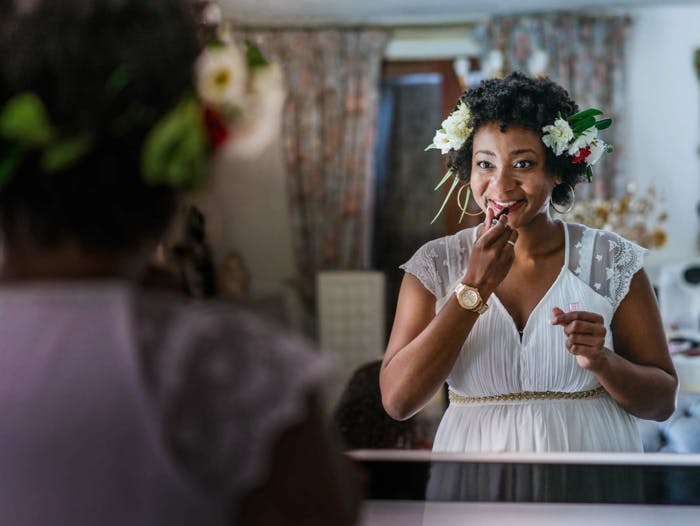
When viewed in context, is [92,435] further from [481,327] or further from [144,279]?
[481,327]

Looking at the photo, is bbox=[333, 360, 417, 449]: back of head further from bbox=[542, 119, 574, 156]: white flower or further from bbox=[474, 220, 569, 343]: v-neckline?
bbox=[542, 119, 574, 156]: white flower

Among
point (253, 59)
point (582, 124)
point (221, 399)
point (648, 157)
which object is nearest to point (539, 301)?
point (582, 124)

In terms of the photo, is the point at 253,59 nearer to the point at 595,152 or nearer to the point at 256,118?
the point at 256,118

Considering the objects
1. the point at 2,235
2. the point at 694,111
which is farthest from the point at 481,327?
the point at 694,111

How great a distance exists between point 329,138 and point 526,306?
1.19ft

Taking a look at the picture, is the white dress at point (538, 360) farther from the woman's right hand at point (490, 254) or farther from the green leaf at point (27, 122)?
the green leaf at point (27, 122)

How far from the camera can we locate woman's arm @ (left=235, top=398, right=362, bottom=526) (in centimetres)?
53

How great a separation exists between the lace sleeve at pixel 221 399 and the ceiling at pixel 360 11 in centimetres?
63

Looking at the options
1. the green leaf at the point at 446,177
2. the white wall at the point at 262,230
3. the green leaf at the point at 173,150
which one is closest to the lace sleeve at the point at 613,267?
the green leaf at the point at 446,177

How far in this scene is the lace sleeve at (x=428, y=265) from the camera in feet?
3.28

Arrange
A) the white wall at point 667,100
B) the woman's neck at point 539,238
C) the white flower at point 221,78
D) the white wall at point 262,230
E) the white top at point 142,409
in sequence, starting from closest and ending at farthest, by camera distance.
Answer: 1. the white top at point 142,409
2. the white flower at point 221,78
3. the white wall at point 262,230
4. the woman's neck at point 539,238
5. the white wall at point 667,100

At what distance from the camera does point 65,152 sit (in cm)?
54

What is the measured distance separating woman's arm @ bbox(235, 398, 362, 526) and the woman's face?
0.52 m

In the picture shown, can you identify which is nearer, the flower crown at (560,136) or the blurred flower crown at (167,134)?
the blurred flower crown at (167,134)
